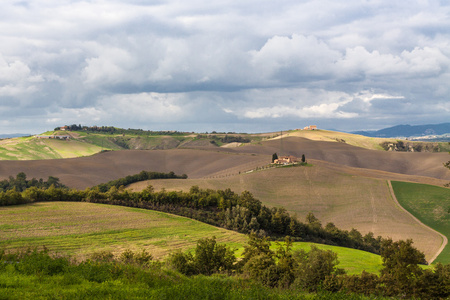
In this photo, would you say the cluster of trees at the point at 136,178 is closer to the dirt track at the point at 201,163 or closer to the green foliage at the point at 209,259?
the dirt track at the point at 201,163

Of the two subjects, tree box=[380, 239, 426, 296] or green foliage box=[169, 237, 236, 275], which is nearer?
tree box=[380, 239, 426, 296]

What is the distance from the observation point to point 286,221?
80.5 metres

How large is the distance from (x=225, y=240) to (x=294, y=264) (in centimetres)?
3347

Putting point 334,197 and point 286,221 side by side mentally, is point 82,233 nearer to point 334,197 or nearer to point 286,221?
point 286,221

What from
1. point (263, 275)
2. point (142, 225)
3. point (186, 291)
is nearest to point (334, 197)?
point (142, 225)

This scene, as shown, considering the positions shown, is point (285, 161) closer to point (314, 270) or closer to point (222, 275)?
point (314, 270)

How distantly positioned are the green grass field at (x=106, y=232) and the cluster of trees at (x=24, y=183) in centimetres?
5120

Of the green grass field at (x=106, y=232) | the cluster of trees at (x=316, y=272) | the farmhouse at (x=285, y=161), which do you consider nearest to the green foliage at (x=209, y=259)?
the cluster of trees at (x=316, y=272)

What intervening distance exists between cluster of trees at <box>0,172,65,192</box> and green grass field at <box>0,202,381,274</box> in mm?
51202

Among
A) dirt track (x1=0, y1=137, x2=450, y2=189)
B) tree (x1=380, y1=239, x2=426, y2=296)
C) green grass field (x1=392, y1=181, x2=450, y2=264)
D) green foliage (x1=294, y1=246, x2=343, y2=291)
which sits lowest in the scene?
green grass field (x1=392, y1=181, x2=450, y2=264)

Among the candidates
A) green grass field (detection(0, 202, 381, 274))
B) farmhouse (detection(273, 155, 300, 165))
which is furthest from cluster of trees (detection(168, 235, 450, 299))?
farmhouse (detection(273, 155, 300, 165))

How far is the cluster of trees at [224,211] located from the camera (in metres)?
74.7

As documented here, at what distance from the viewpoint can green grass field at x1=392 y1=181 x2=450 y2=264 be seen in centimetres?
8869

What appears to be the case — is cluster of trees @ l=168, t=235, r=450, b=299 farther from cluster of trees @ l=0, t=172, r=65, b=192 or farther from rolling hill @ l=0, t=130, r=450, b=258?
cluster of trees @ l=0, t=172, r=65, b=192
